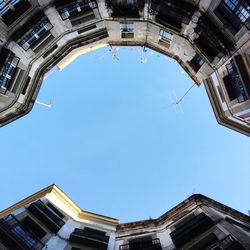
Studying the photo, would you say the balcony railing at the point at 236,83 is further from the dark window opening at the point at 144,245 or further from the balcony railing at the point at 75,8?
the dark window opening at the point at 144,245

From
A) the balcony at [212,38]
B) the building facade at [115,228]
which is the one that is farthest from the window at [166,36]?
the building facade at [115,228]

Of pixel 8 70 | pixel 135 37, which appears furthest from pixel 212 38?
pixel 8 70

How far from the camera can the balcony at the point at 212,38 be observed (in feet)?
53.7

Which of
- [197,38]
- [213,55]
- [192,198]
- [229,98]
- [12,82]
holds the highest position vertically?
[197,38]

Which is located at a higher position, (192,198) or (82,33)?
(82,33)

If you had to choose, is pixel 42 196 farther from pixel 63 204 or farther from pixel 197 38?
pixel 197 38

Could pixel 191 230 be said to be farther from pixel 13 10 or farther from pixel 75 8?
pixel 13 10

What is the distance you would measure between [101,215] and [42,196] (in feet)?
21.2

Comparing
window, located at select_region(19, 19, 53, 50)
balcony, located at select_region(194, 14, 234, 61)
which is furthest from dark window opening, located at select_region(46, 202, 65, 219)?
balcony, located at select_region(194, 14, 234, 61)

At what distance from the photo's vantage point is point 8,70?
57.3 feet

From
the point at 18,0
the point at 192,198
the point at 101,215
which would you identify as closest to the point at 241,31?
the point at 18,0

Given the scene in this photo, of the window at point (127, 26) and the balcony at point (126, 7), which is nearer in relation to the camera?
the balcony at point (126, 7)

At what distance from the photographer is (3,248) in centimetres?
1440

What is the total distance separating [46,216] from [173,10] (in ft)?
61.1
